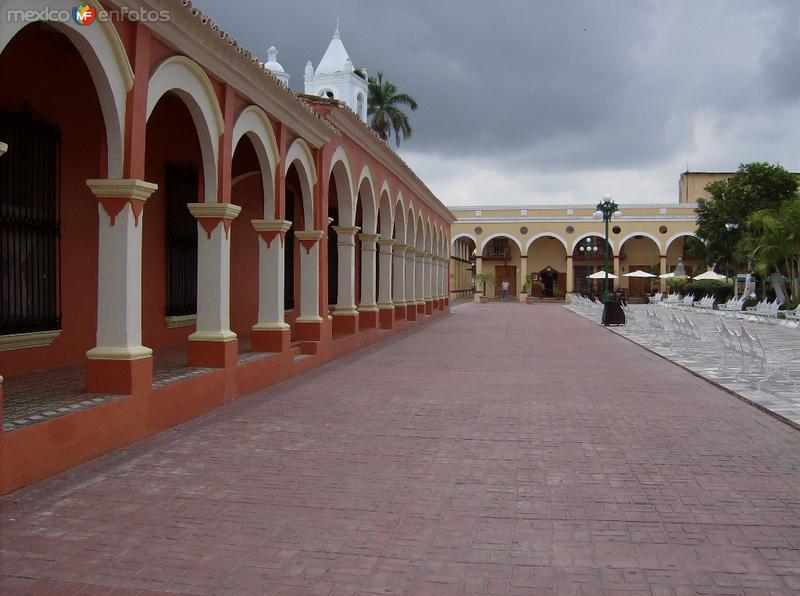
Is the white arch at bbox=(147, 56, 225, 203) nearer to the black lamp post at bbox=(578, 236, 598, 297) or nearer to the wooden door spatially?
the black lamp post at bbox=(578, 236, 598, 297)

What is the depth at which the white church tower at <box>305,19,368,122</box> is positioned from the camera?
28.2 metres

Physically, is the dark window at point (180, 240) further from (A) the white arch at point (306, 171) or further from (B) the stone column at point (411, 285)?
(B) the stone column at point (411, 285)

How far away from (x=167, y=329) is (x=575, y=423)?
6868 mm

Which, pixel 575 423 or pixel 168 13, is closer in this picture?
pixel 168 13

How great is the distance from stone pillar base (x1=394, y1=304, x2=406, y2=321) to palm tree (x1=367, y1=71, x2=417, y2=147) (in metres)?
28.3

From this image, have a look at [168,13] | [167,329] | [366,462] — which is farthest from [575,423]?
[167,329]

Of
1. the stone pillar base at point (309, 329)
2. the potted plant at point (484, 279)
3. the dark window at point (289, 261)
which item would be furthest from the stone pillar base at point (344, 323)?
the potted plant at point (484, 279)

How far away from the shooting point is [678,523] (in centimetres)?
466

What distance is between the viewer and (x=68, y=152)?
9.12 m

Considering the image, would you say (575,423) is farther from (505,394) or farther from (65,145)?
(65,145)

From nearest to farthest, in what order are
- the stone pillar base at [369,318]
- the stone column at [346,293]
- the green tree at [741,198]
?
the stone column at [346,293] < the stone pillar base at [369,318] < the green tree at [741,198]

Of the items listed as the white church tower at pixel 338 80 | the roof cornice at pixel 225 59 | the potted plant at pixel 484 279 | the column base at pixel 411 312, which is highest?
the white church tower at pixel 338 80

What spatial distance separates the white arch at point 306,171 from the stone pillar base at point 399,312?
328 inches

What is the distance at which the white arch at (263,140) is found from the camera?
9578 mm
